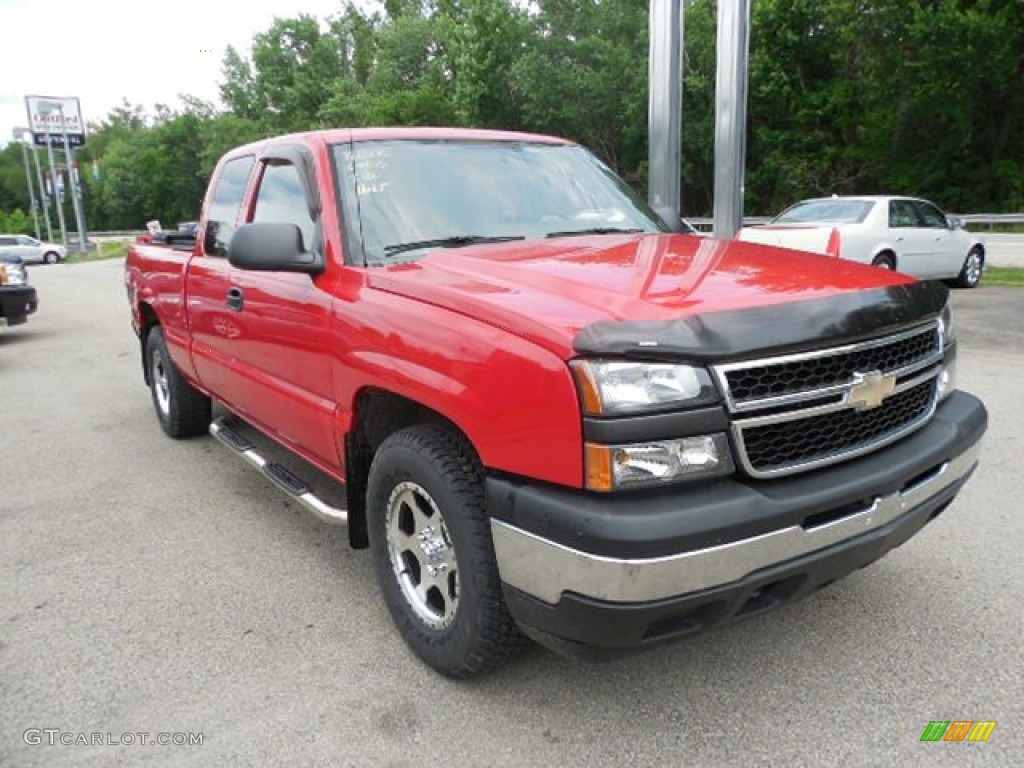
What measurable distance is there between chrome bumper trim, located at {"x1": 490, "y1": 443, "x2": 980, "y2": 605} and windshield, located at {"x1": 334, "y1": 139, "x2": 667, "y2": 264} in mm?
1350

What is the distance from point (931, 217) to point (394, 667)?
12897 millimetres

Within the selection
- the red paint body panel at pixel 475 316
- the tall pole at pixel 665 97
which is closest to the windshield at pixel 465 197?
the red paint body panel at pixel 475 316

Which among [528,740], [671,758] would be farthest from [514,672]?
[671,758]

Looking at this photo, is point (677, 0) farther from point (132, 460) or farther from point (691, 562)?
point (691, 562)

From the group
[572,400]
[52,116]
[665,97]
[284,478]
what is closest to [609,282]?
[572,400]

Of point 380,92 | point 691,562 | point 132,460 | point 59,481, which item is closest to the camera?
point 691,562

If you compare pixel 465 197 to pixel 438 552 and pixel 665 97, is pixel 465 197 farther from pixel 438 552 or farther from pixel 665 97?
pixel 665 97

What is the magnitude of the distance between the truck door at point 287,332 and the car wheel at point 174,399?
153 centimetres

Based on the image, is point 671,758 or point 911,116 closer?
point 671,758

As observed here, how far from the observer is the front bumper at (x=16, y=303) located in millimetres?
10461

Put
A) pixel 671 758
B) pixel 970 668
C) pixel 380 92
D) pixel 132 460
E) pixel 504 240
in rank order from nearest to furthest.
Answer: pixel 671 758
pixel 970 668
pixel 504 240
pixel 132 460
pixel 380 92

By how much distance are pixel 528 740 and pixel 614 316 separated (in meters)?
1.29

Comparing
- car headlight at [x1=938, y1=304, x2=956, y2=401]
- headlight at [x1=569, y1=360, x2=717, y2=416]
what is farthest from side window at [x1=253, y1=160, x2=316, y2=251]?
car headlight at [x1=938, y1=304, x2=956, y2=401]

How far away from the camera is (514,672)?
9.09ft
